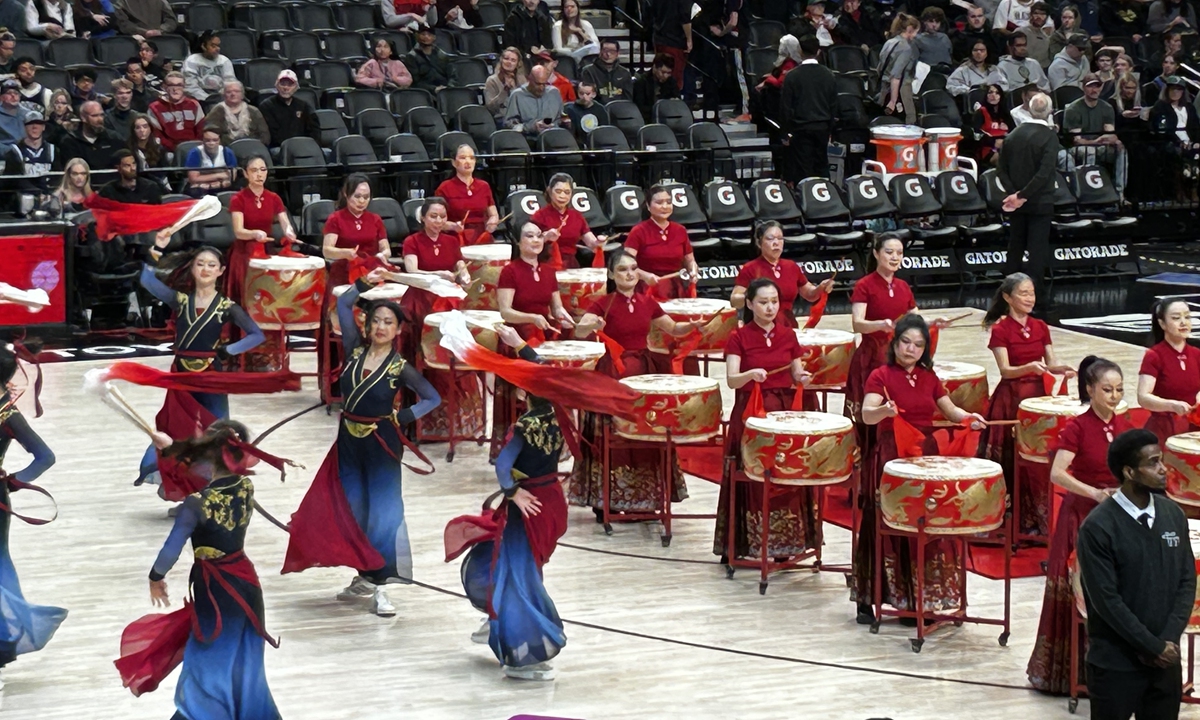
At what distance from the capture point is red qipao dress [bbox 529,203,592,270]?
13195 mm

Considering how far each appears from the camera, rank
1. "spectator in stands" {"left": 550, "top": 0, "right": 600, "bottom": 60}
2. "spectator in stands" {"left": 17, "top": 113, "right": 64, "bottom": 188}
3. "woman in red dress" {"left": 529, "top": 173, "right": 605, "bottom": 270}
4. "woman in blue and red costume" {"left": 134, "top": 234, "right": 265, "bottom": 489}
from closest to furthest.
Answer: "woman in blue and red costume" {"left": 134, "top": 234, "right": 265, "bottom": 489}, "woman in red dress" {"left": 529, "top": 173, "right": 605, "bottom": 270}, "spectator in stands" {"left": 17, "top": 113, "right": 64, "bottom": 188}, "spectator in stands" {"left": 550, "top": 0, "right": 600, "bottom": 60}

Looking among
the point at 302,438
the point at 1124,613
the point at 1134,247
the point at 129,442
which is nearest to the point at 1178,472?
the point at 1124,613

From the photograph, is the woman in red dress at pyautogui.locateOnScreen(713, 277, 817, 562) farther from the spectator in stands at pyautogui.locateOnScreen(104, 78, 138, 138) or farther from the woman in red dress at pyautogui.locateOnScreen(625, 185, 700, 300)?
the spectator in stands at pyautogui.locateOnScreen(104, 78, 138, 138)

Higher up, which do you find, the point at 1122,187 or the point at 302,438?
the point at 1122,187

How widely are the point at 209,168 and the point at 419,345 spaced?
4.36m

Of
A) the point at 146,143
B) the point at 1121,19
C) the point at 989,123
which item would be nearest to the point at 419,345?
the point at 146,143

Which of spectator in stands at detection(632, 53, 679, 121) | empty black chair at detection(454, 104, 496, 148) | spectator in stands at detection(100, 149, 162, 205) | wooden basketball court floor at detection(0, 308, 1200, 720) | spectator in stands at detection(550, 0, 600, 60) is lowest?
wooden basketball court floor at detection(0, 308, 1200, 720)

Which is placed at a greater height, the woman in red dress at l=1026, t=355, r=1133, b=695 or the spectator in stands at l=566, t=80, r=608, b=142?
the spectator in stands at l=566, t=80, r=608, b=142

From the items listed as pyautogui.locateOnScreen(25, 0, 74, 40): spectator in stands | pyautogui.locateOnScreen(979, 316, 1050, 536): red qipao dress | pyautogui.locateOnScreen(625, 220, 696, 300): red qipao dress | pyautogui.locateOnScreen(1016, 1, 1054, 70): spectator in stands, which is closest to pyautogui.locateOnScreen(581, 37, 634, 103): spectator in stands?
pyautogui.locateOnScreen(1016, 1, 1054, 70): spectator in stands

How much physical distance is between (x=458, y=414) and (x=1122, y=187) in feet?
33.0

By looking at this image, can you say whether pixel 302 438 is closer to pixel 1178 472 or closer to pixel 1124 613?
pixel 1178 472

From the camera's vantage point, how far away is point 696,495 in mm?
11555

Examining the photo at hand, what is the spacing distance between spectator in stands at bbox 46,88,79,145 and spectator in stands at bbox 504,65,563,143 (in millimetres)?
4046

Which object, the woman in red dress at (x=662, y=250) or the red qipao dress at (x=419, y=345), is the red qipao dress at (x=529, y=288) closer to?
the red qipao dress at (x=419, y=345)
